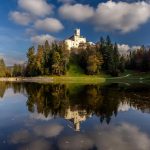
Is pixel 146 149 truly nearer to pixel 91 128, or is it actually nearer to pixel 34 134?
pixel 91 128

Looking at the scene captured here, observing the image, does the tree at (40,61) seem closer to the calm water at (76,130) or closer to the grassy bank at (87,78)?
the grassy bank at (87,78)

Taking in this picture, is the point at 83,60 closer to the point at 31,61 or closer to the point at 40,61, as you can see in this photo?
the point at 40,61

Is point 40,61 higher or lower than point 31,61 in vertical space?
lower

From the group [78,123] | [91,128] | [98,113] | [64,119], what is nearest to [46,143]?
[91,128]

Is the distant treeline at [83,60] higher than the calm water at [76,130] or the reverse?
higher

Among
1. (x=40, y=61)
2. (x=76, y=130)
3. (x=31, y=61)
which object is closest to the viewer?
(x=76, y=130)

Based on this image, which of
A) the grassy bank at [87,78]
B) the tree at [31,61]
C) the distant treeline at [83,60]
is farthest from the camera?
the tree at [31,61]

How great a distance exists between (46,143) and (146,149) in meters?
6.33

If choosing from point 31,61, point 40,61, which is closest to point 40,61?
point 40,61

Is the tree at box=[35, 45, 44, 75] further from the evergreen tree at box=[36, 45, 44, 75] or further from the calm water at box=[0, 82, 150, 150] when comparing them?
the calm water at box=[0, 82, 150, 150]

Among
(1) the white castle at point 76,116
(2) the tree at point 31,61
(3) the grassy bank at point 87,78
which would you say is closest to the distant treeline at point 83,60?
(2) the tree at point 31,61

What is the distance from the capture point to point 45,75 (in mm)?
153750

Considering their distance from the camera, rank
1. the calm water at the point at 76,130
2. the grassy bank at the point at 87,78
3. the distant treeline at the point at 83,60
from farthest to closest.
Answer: the distant treeline at the point at 83,60 < the grassy bank at the point at 87,78 < the calm water at the point at 76,130

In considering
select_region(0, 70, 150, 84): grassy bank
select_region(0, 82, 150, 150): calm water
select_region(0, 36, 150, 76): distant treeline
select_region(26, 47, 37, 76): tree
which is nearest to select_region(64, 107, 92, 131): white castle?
select_region(0, 82, 150, 150): calm water
